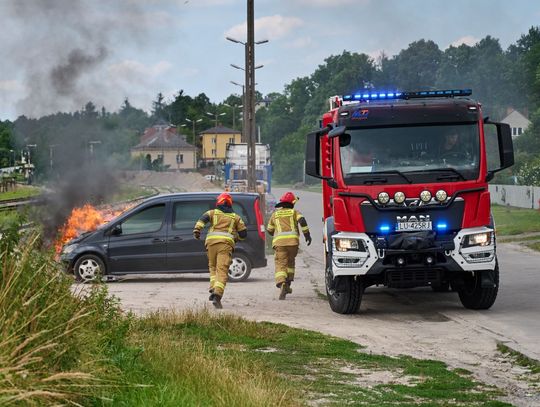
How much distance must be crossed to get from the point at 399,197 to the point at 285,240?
3.80 meters

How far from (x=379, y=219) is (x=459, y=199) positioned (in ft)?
3.73

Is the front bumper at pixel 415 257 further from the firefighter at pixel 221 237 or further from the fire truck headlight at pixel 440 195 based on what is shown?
the firefighter at pixel 221 237

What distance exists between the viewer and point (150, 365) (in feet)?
31.3

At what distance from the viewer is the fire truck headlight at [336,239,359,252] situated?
15797mm

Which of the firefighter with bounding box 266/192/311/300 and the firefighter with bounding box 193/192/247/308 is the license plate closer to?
the firefighter with bounding box 193/192/247/308

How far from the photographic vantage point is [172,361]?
31.6 feet

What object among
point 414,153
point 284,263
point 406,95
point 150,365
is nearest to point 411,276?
point 414,153

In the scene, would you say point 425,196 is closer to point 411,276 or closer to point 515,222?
point 411,276

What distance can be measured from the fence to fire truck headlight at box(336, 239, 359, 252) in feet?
128

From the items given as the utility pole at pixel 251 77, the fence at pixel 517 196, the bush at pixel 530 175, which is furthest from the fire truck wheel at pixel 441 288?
the bush at pixel 530 175

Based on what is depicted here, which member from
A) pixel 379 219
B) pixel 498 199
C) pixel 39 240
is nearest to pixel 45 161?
pixel 379 219

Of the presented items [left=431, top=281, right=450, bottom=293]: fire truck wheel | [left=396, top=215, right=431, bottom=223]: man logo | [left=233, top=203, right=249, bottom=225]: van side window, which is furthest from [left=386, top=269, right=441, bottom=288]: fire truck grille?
[left=233, top=203, right=249, bottom=225]: van side window

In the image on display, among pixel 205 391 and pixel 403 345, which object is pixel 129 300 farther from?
pixel 205 391

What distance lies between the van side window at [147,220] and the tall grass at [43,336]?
1319 cm
